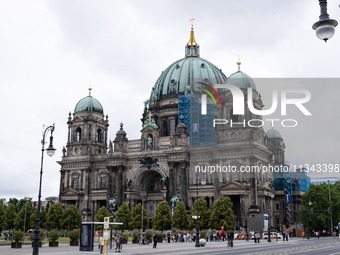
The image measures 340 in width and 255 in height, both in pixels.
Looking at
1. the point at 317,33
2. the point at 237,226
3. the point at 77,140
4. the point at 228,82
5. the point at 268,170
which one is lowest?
the point at 237,226

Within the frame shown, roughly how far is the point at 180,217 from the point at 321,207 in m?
29.6

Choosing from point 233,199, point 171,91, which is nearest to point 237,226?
point 233,199

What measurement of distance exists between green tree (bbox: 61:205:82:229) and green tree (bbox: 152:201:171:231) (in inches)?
665

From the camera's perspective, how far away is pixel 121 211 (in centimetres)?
8025

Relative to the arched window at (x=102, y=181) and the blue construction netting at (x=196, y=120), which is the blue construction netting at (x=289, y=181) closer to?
the blue construction netting at (x=196, y=120)

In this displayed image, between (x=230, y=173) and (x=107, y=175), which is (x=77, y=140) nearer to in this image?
(x=107, y=175)

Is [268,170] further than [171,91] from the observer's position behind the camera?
No

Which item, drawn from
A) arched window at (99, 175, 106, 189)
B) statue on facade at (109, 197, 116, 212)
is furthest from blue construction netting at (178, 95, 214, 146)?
arched window at (99, 175, 106, 189)

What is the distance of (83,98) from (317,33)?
9452cm

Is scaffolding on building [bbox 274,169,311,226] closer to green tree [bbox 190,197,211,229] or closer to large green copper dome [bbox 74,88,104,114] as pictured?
green tree [bbox 190,197,211,229]

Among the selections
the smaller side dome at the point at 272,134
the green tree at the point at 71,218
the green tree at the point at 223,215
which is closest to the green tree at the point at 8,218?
the green tree at the point at 71,218

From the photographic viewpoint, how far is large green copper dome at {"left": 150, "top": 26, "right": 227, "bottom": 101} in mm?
97188

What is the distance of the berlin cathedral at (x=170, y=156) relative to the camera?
7725cm

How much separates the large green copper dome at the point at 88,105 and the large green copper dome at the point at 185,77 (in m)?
12.2
